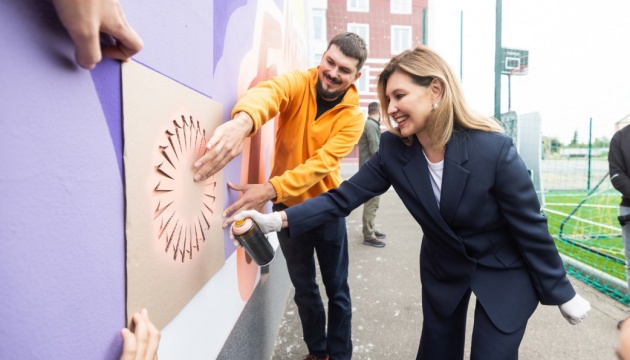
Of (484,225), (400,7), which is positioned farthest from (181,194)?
(400,7)

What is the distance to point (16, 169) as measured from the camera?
53cm

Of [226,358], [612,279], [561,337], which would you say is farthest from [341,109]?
[612,279]

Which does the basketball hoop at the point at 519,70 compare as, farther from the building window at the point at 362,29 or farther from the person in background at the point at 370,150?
the building window at the point at 362,29

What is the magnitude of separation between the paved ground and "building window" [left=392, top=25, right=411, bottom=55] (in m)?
14.7

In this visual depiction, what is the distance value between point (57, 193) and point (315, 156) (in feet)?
4.64

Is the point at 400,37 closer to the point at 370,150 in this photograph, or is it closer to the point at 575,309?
the point at 370,150

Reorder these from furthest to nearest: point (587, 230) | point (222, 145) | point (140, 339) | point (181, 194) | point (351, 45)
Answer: point (587, 230) → point (351, 45) → point (222, 145) → point (181, 194) → point (140, 339)

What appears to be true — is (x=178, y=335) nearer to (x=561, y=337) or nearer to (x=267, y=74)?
(x=267, y=74)

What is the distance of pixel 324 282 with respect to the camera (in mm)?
2303

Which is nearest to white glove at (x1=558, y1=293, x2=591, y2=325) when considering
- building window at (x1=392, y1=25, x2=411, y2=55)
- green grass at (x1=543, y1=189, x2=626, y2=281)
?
green grass at (x1=543, y1=189, x2=626, y2=281)

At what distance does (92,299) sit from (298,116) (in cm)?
155

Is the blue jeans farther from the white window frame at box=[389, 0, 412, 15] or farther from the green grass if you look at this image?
the white window frame at box=[389, 0, 412, 15]

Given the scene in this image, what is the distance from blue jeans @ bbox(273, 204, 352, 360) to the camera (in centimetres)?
223

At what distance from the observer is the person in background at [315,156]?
68.3 inches
